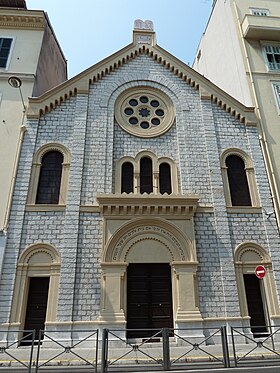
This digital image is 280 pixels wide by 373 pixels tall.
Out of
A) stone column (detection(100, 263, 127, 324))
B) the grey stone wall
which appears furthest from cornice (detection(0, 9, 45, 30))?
stone column (detection(100, 263, 127, 324))

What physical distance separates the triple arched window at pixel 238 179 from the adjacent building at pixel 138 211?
0.06 meters

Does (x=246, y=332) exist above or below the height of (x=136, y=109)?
below

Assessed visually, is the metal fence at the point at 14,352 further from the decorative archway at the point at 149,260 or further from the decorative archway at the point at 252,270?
the decorative archway at the point at 252,270

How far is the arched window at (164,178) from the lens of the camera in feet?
52.1

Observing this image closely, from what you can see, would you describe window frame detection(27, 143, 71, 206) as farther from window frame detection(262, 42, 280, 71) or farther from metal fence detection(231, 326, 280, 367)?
window frame detection(262, 42, 280, 71)

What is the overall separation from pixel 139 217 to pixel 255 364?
7.49 meters

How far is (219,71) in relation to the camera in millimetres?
23172

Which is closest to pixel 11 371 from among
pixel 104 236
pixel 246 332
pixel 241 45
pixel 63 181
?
pixel 104 236

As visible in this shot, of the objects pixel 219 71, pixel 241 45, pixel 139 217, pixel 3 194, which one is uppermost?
pixel 219 71

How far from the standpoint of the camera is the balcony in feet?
64.4

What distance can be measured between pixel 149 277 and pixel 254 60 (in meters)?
15.5

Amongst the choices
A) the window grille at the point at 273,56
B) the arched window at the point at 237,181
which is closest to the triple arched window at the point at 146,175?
the arched window at the point at 237,181

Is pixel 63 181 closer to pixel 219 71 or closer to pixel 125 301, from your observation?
pixel 125 301

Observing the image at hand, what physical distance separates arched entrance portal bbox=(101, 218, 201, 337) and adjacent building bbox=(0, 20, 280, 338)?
47 millimetres
